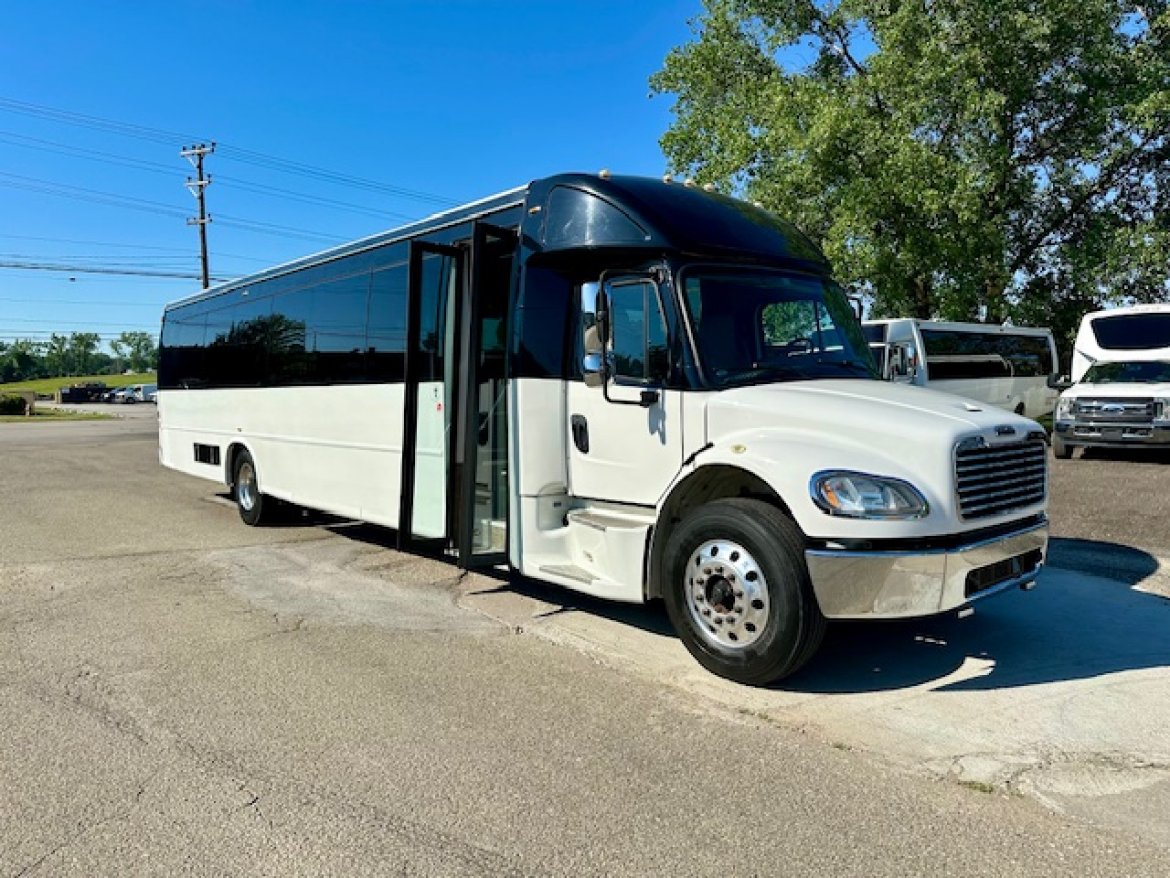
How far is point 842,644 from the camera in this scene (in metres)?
5.46

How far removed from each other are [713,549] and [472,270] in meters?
2.84

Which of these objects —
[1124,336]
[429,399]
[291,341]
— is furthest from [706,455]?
[1124,336]

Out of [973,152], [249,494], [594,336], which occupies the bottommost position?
[249,494]

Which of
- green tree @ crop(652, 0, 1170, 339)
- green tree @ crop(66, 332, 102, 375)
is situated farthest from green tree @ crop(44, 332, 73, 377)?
green tree @ crop(652, 0, 1170, 339)

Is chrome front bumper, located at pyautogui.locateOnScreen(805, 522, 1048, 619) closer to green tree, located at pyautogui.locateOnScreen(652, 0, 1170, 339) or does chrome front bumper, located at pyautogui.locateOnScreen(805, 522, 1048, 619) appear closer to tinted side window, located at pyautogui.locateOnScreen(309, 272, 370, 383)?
tinted side window, located at pyautogui.locateOnScreen(309, 272, 370, 383)

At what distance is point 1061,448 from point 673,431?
13.3 metres

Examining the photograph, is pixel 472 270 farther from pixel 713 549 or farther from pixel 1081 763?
pixel 1081 763

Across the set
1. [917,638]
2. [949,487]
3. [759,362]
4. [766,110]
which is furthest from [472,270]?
[766,110]

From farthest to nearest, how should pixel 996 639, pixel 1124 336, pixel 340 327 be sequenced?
pixel 1124 336
pixel 340 327
pixel 996 639

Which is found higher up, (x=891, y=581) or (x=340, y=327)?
(x=340, y=327)

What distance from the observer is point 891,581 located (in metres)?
4.33

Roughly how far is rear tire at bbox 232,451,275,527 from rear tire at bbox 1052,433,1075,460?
1351cm

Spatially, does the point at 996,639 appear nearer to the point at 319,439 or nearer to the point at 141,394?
the point at 319,439

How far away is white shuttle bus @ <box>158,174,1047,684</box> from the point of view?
441 centimetres
